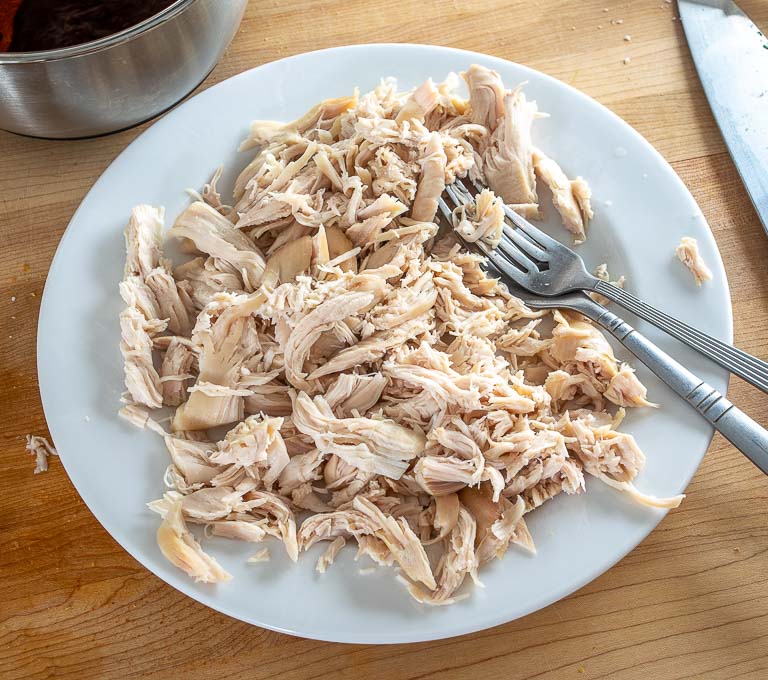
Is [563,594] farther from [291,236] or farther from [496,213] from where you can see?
[291,236]

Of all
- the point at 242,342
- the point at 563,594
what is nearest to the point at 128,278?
the point at 242,342

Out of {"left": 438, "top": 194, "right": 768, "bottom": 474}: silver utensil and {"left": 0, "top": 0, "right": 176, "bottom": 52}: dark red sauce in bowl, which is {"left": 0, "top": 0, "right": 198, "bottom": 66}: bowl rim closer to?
{"left": 0, "top": 0, "right": 176, "bottom": 52}: dark red sauce in bowl

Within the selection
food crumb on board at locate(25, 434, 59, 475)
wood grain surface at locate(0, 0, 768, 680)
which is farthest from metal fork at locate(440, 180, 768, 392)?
food crumb on board at locate(25, 434, 59, 475)

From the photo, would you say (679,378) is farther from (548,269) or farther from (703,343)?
(548,269)

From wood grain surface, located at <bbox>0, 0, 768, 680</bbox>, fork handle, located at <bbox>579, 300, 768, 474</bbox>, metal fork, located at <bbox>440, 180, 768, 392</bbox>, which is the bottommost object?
wood grain surface, located at <bbox>0, 0, 768, 680</bbox>

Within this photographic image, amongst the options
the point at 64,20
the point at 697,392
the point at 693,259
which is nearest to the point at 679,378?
the point at 697,392

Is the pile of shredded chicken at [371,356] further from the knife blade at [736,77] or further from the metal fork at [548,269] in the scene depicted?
the knife blade at [736,77]
